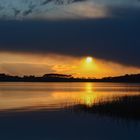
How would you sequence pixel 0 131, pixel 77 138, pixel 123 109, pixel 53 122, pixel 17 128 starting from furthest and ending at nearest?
pixel 123 109 < pixel 53 122 < pixel 17 128 < pixel 0 131 < pixel 77 138

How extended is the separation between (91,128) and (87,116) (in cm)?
619

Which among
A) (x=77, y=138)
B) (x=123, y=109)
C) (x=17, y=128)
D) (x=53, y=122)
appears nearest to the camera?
(x=77, y=138)

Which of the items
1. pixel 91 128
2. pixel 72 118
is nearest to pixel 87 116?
pixel 72 118

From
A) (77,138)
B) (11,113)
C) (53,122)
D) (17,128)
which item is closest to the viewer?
(77,138)

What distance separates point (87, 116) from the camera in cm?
3916

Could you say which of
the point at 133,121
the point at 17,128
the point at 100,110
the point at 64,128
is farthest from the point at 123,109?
the point at 17,128

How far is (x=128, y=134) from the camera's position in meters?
29.9

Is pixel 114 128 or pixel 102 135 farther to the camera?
pixel 114 128

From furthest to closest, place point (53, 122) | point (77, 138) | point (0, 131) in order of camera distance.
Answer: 1. point (53, 122)
2. point (0, 131)
3. point (77, 138)

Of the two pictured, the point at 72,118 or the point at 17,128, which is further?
the point at 72,118

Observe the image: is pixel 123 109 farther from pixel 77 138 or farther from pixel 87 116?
pixel 77 138

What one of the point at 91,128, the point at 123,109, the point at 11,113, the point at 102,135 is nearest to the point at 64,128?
the point at 91,128

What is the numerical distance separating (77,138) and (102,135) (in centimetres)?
242

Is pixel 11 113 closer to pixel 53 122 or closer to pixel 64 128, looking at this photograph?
pixel 53 122
